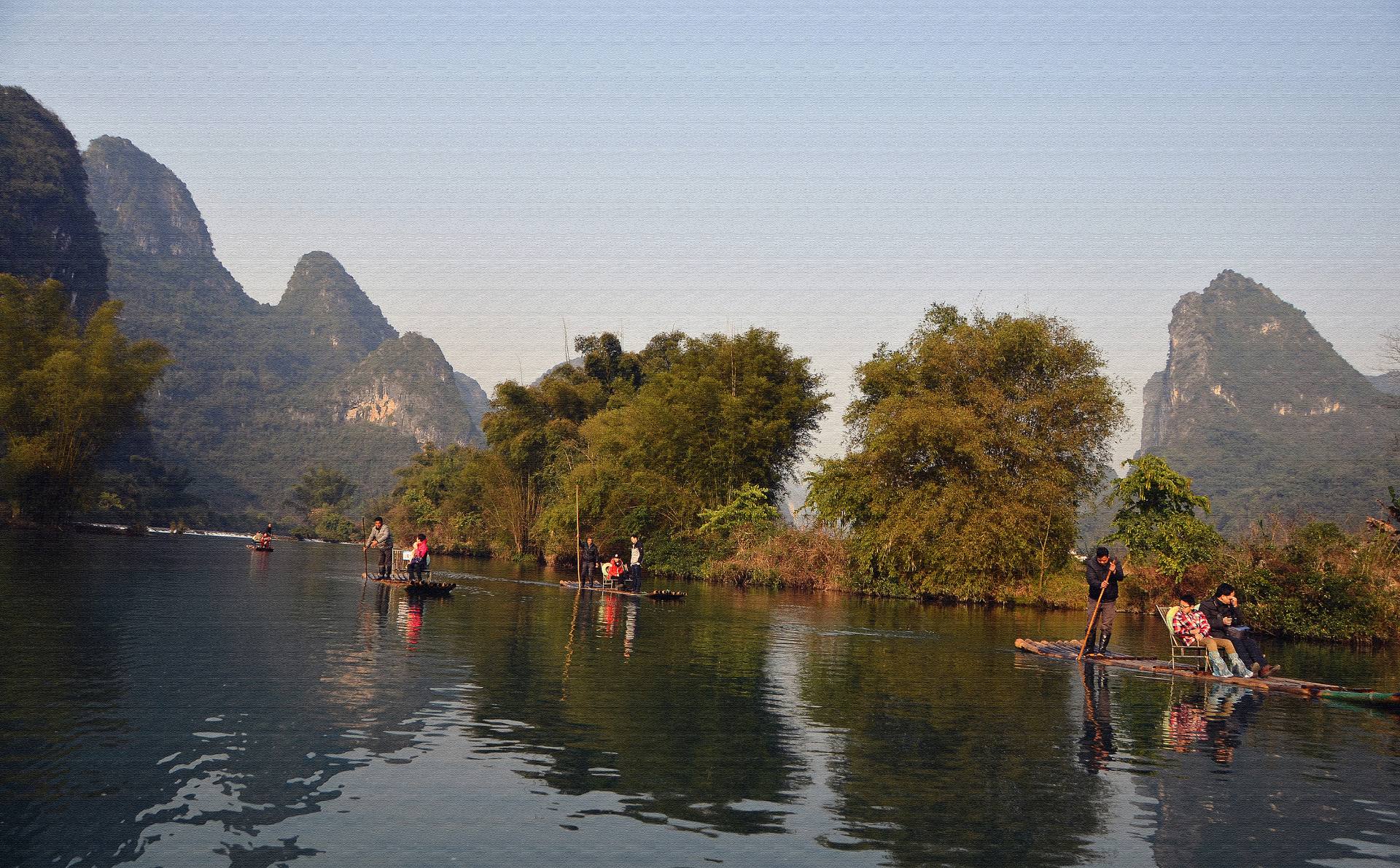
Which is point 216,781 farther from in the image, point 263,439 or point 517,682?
point 263,439

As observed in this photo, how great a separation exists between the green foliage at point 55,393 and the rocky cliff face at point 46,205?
5019cm

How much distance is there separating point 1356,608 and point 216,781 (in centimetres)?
3140

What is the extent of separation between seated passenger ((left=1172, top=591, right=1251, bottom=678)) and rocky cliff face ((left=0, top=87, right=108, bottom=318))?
110679 mm

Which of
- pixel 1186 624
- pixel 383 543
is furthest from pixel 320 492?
pixel 1186 624

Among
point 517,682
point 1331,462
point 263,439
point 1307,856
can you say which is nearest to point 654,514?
point 517,682

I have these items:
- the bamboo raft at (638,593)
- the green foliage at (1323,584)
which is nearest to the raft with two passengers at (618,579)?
the bamboo raft at (638,593)

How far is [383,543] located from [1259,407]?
169 meters

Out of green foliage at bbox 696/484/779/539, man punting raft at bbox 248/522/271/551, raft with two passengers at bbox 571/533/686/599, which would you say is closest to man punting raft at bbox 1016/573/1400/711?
raft with two passengers at bbox 571/533/686/599

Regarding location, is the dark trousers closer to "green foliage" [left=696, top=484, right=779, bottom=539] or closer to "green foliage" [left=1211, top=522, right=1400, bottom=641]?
"green foliage" [left=1211, top=522, right=1400, bottom=641]

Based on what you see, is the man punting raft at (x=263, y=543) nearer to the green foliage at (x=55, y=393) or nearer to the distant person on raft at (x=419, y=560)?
the green foliage at (x=55, y=393)

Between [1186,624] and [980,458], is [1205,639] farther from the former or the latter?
[980,458]

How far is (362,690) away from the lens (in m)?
13.7

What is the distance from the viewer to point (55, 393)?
57844 millimetres

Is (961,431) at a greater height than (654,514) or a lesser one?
greater
